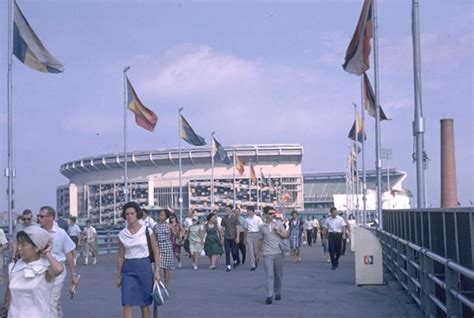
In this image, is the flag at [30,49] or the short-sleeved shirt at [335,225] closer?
the short-sleeved shirt at [335,225]

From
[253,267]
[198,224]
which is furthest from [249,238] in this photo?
[198,224]

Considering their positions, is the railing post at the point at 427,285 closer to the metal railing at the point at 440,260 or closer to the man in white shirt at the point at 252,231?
the metal railing at the point at 440,260

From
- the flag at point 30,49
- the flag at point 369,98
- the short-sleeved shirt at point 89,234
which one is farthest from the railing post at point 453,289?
the short-sleeved shirt at point 89,234

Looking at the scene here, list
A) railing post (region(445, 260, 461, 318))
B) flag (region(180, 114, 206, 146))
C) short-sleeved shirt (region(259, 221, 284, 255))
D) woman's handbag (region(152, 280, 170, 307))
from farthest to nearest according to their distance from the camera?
flag (region(180, 114, 206, 146)) → short-sleeved shirt (region(259, 221, 284, 255)) → woman's handbag (region(152, 280, 170, 307)) → railing post (region(445, 260, 461, 318))

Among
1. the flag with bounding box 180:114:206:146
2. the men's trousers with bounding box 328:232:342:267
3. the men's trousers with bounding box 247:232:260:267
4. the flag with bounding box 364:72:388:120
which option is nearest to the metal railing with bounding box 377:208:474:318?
the men's trousers with bounding box 328:232:342:267

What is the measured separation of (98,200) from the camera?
110 m

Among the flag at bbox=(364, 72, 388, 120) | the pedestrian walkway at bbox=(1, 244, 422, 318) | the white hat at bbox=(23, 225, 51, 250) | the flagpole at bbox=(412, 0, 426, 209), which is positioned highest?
the flag at bbox=(364, 72, 388, 120)

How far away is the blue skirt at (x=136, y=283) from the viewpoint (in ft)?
35.0

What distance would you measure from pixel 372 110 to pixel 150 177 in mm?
77591

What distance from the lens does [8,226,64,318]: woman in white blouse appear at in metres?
6.93

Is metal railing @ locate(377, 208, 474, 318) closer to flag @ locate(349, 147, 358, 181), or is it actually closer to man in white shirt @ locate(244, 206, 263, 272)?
man in white shirt @ locate(244, 206, 263, 272)

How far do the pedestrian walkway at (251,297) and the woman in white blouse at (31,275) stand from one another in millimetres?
6754

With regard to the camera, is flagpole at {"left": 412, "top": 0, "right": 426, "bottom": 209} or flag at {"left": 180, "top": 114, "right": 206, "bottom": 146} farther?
flag at {"left": 180, "top": 114, "right": 206, "bottom": 146}

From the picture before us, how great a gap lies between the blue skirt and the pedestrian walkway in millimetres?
2946
